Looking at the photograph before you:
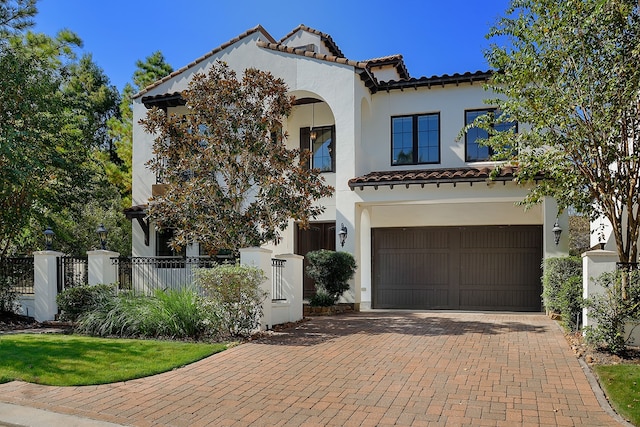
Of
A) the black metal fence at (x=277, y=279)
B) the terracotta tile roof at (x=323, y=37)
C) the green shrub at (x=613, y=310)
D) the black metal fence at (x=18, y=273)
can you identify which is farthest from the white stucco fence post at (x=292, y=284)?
the terracotta tile roof at (x=323, y=37)

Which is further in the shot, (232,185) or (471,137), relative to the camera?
(471,137)

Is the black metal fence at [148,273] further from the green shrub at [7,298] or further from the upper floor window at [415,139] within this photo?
the upper floor window at [415,139]

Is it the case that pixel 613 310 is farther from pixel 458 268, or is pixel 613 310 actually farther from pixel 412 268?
pixel 412 268

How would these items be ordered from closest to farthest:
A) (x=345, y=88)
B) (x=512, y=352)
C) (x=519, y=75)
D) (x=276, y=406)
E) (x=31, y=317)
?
(x=276, y=406) → (x=512, y=352) → (x=519, y=75) → (x=31, y=317) → (x=345, y=88)

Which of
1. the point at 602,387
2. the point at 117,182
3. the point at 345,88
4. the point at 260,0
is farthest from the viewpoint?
the point at 117,182

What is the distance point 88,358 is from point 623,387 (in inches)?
312

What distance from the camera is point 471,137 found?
1688 centimetres

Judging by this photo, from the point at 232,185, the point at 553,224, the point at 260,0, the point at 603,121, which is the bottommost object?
the point at 553,224

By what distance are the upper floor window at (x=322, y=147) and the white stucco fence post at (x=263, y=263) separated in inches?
271

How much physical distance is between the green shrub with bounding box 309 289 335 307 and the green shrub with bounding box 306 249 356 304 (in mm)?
65

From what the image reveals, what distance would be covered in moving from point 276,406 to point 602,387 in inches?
169

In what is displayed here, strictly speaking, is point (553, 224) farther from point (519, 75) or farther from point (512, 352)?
point (512, 352)

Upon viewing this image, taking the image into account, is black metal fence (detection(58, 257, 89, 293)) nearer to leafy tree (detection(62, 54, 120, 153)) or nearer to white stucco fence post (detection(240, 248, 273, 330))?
white stucco fence post (detection(240, 248, 273, 330))

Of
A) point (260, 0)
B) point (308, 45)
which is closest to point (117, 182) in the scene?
point (308, 45)
